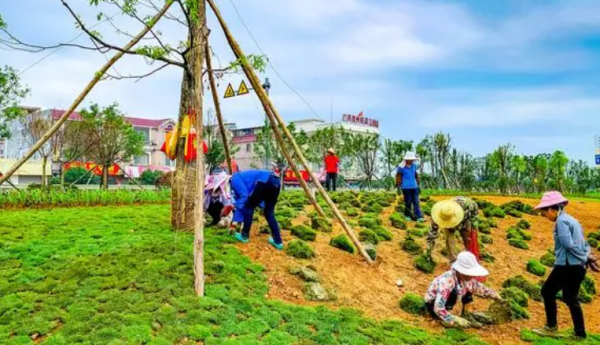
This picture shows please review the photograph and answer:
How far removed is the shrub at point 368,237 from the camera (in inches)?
424

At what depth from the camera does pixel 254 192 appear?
8625 millimetres

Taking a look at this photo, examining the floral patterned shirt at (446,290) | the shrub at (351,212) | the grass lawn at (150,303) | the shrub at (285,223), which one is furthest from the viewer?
the shrub at (351,212)

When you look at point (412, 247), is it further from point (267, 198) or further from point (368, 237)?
point (267, 198)

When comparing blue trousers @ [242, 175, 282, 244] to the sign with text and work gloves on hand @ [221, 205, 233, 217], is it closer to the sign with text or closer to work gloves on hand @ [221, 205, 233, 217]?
work gloves on hand @ [221, 205, 233, 217]

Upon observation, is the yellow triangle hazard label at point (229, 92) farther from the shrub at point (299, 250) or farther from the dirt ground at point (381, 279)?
the shrub at point (299, 250)

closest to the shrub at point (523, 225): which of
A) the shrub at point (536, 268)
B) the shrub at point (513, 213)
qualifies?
the shrub at point (513, 213)

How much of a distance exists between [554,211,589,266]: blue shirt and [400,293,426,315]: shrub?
2040 mm

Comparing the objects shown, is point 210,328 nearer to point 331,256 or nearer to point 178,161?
point 331,256

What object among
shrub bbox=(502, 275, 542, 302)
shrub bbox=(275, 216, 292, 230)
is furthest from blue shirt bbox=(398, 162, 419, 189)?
shrub bbox=(502, 275, 542, 302)

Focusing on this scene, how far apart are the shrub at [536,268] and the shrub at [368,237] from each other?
3403 millimetres

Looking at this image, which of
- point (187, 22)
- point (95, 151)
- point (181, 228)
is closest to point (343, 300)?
point (181, 228)

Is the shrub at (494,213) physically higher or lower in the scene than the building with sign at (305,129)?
lower

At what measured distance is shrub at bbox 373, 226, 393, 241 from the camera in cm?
1116

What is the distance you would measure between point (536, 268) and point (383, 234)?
334 cm
